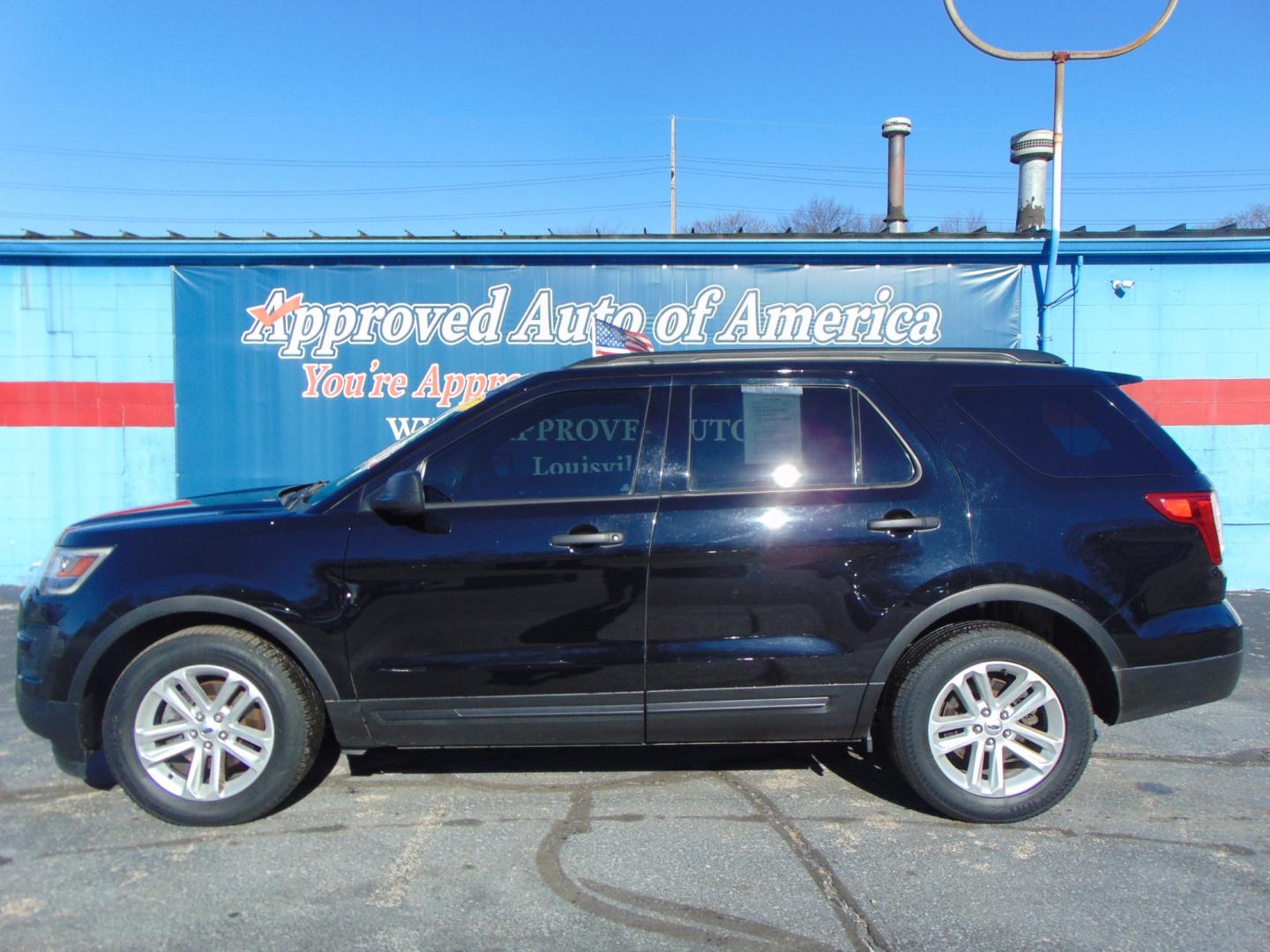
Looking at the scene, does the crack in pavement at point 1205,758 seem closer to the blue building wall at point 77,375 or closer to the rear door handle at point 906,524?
the rear door handle at point 906,524

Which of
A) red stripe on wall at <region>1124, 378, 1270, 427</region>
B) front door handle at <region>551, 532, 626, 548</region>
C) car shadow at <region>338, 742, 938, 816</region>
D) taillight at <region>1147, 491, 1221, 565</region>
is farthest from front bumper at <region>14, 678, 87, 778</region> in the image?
red stripe on wall at <region>1124, 378, 1270, 427</region>

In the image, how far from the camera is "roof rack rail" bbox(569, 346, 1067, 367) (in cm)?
401

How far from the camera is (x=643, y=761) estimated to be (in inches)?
177

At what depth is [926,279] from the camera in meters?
8.63

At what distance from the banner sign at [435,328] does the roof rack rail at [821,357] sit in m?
4.55

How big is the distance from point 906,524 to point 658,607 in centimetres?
102

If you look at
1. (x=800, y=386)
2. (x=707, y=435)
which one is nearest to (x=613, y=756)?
(x=707, y=435)

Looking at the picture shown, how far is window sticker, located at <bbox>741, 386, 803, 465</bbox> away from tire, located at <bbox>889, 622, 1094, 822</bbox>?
3.13 ft

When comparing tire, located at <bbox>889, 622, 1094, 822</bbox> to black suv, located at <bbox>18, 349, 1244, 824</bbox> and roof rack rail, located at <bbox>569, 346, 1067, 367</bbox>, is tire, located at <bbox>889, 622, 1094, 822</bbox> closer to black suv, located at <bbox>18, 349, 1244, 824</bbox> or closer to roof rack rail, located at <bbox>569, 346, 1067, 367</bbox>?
black suv, located at <bbox>18, 349, 1244, 824</bbox>

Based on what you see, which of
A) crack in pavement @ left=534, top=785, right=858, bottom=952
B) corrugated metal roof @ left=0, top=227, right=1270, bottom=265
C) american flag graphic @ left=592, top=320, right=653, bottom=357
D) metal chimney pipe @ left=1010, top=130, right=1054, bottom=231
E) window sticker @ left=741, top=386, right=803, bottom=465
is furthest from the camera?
metal chimney pipe @ left=1010, top=130, right=1054, bottom=231

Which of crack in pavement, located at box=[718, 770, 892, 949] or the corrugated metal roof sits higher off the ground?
the corrugated metal roof

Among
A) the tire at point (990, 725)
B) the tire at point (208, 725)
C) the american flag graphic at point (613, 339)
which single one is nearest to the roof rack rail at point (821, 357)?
the tire at point (990, 725)

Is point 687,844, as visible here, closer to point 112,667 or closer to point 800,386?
point 800,386

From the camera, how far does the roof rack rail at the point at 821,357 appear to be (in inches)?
158
